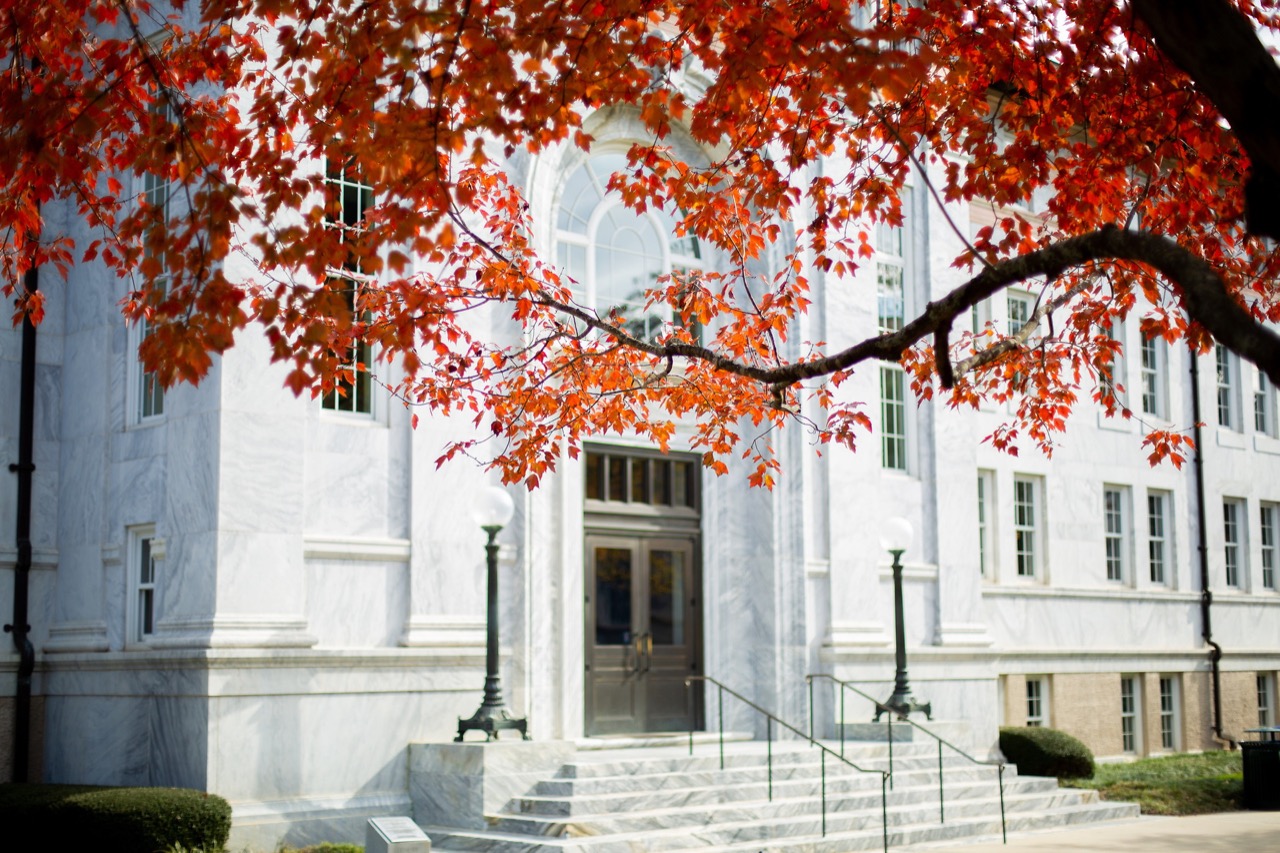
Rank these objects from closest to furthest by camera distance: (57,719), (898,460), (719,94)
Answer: (719,94), (57,719), (898,460)

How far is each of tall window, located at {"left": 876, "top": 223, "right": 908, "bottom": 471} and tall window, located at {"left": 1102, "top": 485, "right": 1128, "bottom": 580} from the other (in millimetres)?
7187

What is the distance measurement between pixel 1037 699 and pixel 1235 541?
8.01 metres

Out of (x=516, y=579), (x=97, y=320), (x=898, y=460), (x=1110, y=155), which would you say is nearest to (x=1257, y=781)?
(x=898, y=460)

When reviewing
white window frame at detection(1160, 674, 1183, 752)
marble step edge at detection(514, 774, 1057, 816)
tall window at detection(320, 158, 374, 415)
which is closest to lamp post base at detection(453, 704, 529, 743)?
marble step edge at detection(514, 774, 1057, 816)

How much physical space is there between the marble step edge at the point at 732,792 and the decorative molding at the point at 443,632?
214cm

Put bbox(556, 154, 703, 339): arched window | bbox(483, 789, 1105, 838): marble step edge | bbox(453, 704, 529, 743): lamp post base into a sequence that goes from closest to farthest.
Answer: bbox(483, 789, 1105, 838): marble step edge < bbox(453, 704, 529, 743): lamp post base < bbox(556, 154, 703, 339): arched window

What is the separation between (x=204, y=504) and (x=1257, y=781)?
15.3 meters

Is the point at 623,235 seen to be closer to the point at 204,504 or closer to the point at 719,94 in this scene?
the point at 204,504

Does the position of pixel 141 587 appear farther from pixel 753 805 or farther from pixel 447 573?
pixel 753 805

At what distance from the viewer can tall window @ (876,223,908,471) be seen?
24094 millimetres

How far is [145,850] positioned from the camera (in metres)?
14.4

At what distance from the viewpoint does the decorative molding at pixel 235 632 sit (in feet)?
52.2

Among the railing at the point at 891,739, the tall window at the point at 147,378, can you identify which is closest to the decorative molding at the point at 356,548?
the tall window at the point at 147,378

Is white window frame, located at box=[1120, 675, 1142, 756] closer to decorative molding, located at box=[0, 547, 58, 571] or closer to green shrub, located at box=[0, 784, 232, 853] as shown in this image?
green shrub, located at box=[0, 784, 232, 853]
